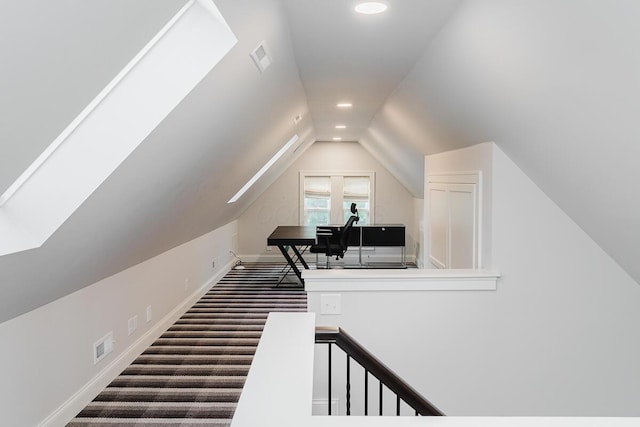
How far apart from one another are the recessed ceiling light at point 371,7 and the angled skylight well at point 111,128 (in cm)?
61

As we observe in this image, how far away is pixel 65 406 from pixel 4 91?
2.34 metres

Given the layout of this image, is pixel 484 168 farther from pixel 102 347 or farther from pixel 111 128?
pixel 102 347

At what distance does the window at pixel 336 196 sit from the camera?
940cm

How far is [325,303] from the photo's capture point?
2893mm

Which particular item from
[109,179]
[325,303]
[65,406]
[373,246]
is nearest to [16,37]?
[109,179]

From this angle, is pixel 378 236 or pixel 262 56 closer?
pixel 262 56

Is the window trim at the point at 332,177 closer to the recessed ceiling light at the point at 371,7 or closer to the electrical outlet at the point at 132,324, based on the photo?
the electrical outlet at the point at 132,324

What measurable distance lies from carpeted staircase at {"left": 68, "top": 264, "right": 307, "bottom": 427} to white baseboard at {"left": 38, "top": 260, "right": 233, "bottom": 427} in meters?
0.04

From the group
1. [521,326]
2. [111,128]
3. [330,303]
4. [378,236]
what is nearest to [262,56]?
[111,128]

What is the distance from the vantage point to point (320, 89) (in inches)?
163

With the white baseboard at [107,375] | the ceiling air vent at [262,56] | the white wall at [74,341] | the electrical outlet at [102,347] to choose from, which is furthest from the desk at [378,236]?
the ceiling air vent at [262,56]

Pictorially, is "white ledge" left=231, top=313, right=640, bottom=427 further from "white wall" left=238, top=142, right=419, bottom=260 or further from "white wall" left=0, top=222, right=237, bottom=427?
"white wall" left=238, top=142, right=419, bottom=260

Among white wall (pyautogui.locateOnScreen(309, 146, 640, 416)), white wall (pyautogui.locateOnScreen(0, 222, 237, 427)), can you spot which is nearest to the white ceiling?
white wall (pyautogui.locateOnScreen(309, 146, 640, 416))

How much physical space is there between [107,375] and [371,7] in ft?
9.56
